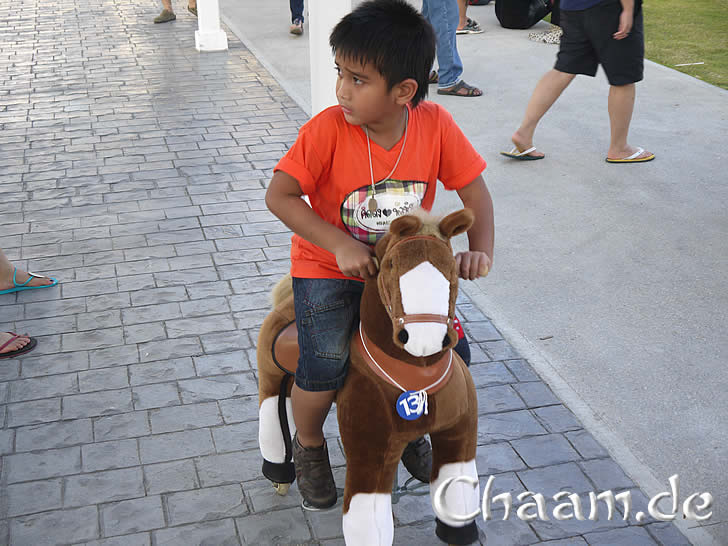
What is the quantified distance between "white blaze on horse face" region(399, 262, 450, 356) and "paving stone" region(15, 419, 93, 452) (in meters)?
1.97

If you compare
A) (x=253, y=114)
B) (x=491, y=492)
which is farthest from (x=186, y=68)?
(x=491, y=492)

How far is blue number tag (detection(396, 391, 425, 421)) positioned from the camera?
226 cm

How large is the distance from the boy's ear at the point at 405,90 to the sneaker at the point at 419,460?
1.37 meters

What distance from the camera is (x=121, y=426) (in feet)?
11.3

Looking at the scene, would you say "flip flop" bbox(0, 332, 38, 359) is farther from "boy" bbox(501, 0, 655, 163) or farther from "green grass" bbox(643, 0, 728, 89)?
"green grass" bbox(643, 0, 728, 89)

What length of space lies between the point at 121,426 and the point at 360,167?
180cm

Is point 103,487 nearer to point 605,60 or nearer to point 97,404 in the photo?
point 97,404

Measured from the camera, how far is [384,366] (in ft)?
7.41

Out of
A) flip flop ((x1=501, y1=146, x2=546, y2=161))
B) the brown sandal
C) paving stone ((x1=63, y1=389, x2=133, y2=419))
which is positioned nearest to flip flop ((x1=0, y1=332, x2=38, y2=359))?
paving stone ((x1=63, y1=389, x2=133, y2=419))

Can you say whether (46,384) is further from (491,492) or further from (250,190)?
(250,190)

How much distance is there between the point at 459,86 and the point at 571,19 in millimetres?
2246

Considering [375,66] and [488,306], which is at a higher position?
[375,66]

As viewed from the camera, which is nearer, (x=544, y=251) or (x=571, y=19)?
(x=544, y=251)

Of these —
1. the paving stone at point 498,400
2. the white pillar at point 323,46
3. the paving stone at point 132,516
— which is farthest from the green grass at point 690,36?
the paving stone at point 132,516
